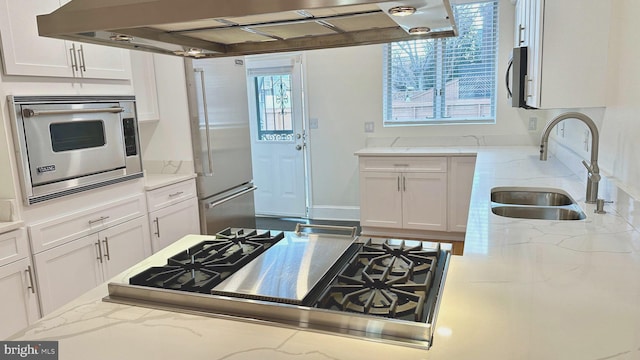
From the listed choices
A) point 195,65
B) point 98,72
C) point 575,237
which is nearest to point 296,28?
point 575,237

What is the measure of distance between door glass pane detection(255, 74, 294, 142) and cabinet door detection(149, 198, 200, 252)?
2.00 m

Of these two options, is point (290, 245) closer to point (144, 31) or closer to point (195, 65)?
point (144, 31)

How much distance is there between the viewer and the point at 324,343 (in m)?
0.90

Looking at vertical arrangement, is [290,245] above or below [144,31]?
below

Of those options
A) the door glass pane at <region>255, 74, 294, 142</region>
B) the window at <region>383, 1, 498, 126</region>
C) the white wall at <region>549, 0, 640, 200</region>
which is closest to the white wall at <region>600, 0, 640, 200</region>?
the white wall at <region>549, 0, 640, 200</region>

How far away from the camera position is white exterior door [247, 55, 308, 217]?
16.5ft

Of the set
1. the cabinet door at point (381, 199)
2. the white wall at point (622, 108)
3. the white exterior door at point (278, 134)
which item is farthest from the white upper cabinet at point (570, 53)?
the white exterior door at point (278, 134)

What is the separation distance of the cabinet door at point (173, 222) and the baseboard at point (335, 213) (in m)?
1.95

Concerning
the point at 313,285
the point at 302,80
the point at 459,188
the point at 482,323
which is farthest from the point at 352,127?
the point at 482,323

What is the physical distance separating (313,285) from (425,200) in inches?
125

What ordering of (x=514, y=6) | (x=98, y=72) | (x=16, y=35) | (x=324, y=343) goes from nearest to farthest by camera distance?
(x=324, y=343) → (x=16, y=35) → (x=98, y=72) → (x=514, y=6)

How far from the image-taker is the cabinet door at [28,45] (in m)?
2.07

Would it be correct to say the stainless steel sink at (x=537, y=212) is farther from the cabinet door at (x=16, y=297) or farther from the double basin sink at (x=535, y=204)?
the cabinet door at (x=16, y=297)

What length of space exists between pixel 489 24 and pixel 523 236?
11.3 feet
